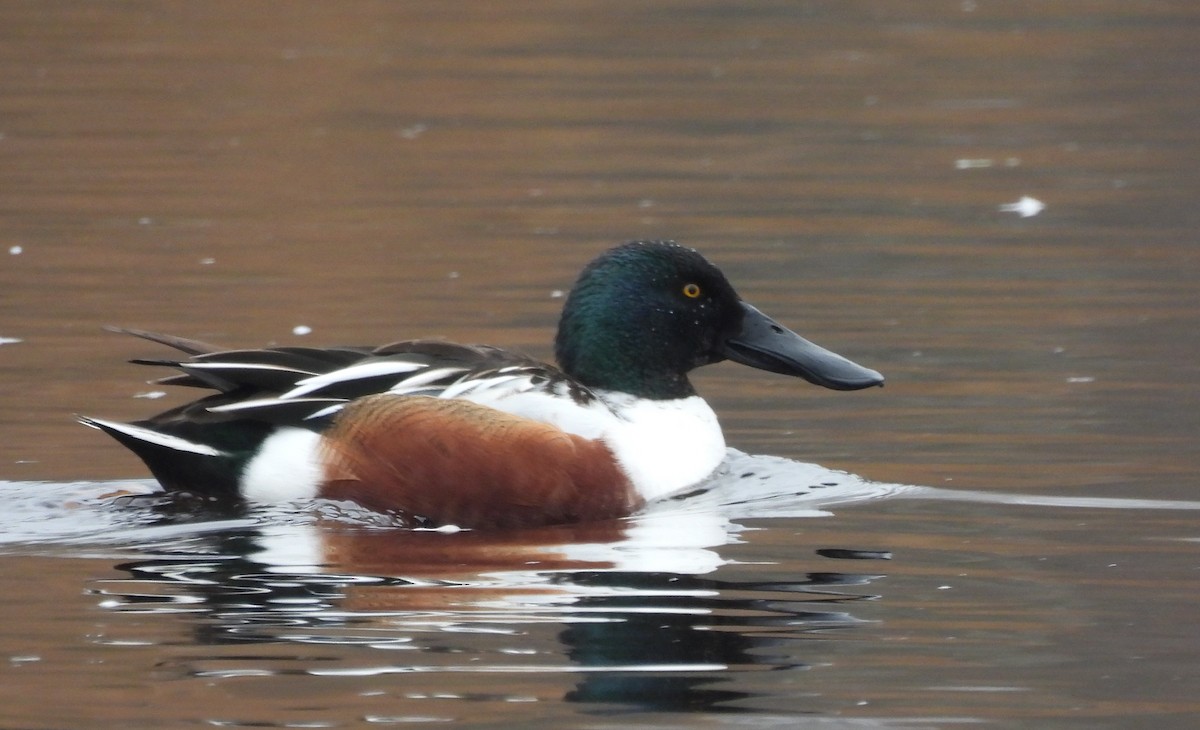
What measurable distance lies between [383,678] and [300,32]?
55.0 feet

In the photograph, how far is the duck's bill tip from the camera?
738 cm

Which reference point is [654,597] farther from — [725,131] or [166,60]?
[166,60]

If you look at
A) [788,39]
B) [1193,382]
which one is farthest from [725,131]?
[1193,382]

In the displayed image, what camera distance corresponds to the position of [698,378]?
8883 millimetres

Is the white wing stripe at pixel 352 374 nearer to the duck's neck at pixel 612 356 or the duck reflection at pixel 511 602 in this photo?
the duck reflection at pixel 511 602

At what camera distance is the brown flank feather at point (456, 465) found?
21.5ft

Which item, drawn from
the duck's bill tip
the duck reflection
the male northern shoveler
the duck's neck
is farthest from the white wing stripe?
the duck's bill tip

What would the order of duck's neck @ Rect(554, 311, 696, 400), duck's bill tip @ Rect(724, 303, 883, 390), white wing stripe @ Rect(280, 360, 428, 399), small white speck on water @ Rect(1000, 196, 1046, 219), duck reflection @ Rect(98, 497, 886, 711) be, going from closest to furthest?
duck reflection @ Rect(98, 497, 886, 711), white wing stripe @ Rect(280, 360, 428, 399), duck's neck @ Rect(554, 311, 696, 400), duck's bill tip @ Rect(724, 303, 883, 390), small white speck on water @ Rect(1000, 196, 1046, 219)

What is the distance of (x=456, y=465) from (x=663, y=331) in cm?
109

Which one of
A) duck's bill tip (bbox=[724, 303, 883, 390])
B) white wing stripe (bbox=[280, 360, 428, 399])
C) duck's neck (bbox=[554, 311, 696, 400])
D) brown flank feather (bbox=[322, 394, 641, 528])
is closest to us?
brown flank feather (bbox=[322, 394, 641, 528])

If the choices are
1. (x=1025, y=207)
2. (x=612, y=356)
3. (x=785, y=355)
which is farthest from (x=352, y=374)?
(x=1025, y=207)

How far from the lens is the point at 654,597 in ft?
18.3

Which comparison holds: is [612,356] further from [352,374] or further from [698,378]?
[698,378]

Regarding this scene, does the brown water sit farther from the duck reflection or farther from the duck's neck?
the duck's neck
